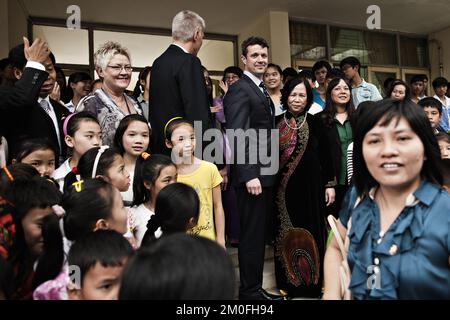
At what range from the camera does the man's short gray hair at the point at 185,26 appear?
2314 mm

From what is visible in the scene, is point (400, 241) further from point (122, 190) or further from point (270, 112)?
point (270, 112)

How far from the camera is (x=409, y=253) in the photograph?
1011mm

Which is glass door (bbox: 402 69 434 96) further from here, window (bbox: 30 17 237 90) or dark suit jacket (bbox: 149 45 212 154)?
dark suit jacket (bbox: 149 45 212 154)

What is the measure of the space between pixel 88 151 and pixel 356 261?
4.27ft

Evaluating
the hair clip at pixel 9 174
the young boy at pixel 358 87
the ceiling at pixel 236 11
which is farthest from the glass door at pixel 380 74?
the hair clip at pixel 9 174

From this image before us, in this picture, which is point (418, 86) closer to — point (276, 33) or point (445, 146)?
point (276, 33)

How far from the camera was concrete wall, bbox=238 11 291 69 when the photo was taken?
19.9ft

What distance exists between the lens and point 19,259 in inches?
45.4

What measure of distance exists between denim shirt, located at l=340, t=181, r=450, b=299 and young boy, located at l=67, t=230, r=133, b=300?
24.7 inches

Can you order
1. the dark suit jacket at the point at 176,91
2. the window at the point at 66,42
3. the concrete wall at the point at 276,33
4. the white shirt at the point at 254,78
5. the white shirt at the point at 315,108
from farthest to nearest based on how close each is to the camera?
the concrete wall at the point at 276,33
the window at the point at 66,42
the white shirt at the point at 315,108
the white shirt at the point at 254,78
the dark suit jacket at the point at 176,91

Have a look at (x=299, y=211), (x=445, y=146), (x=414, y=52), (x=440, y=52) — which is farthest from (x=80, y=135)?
(x=440, y=52)

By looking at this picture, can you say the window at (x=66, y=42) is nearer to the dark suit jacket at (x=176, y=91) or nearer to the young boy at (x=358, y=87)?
the young boy at (x=358, y=87)
